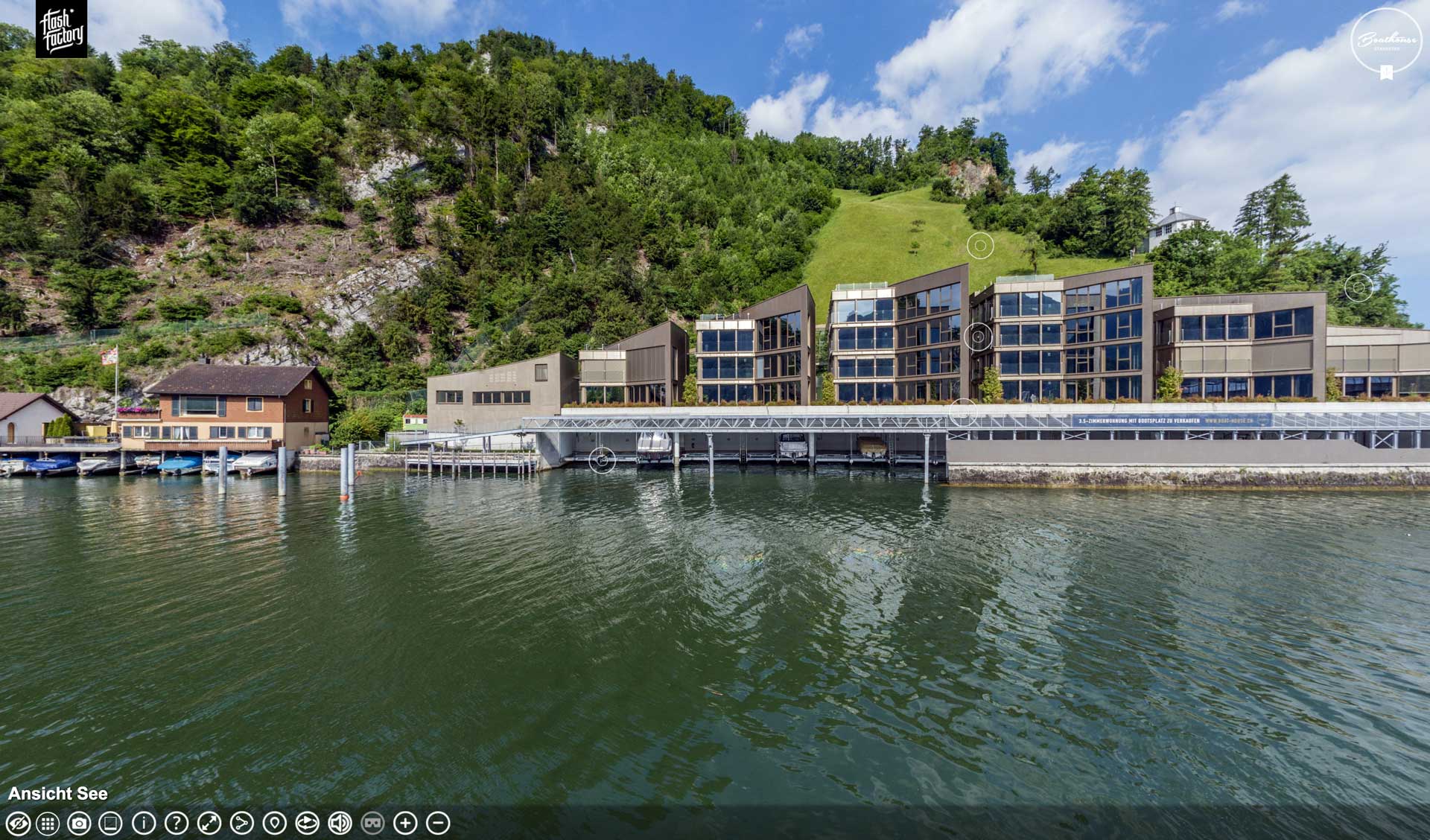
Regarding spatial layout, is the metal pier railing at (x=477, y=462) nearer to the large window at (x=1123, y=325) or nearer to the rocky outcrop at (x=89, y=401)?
the rocky outcrop at (x=89, y=401)

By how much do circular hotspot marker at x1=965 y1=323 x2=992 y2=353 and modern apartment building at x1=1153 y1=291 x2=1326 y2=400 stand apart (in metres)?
16.3

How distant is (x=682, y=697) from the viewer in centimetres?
1191

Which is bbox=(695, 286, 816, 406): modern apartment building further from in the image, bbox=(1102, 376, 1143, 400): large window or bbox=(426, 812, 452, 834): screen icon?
bbox=(426, 812, 452, 834): screen icon

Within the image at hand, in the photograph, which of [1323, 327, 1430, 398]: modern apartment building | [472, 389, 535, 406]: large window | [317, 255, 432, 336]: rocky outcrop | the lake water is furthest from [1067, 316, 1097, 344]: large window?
[317, 255, 432, 336]: rocky outcrop

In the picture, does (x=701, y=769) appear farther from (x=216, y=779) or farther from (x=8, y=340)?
(x=8, y=340)

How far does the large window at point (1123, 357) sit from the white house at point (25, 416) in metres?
109

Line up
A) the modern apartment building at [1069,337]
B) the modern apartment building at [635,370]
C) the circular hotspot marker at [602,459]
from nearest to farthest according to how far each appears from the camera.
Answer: the modern apartment building at [1069,337]
the circular hotspot marker at [602,459]
the modern apartment building at [635,370]

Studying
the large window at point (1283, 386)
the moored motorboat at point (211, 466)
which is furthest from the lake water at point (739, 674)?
the moored motorboat at point (211, 466)

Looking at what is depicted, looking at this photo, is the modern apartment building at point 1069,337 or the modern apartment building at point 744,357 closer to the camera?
the modern apartment building at point 1069,337

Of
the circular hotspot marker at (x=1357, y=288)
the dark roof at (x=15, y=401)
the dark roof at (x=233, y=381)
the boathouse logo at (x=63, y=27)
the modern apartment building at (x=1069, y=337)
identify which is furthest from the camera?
the circular hotspot marker at (x=1357, y=288)

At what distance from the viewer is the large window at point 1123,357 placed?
49.1m

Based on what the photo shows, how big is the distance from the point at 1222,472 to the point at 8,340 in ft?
414

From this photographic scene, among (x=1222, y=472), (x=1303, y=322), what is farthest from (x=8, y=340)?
(x=1303, y=322)

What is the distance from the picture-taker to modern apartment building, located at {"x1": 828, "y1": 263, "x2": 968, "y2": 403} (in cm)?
5609
